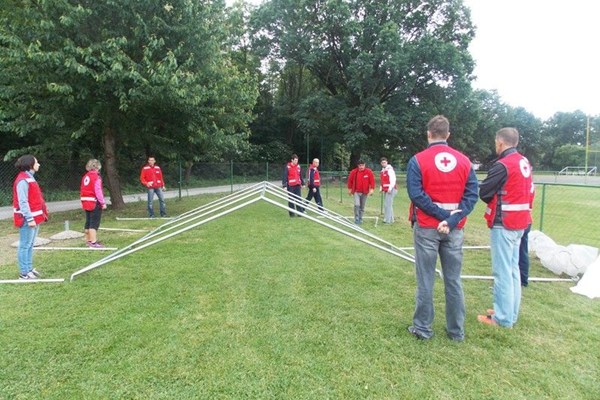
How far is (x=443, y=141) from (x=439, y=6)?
28745mm

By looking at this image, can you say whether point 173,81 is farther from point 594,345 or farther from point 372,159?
point 372,159

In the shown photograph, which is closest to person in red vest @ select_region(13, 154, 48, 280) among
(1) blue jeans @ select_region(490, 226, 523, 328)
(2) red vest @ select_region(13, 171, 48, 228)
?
(2) red vest @ select_region(13, 171, 48, 228)

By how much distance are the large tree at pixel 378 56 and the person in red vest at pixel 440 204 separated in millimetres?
23140

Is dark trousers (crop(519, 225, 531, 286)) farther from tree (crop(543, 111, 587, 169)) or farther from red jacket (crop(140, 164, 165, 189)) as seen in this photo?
tree (crop(543, 111, 587, 169))

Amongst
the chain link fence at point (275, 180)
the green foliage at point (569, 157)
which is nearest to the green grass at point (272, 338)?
the chain link fence at point (275, 180)

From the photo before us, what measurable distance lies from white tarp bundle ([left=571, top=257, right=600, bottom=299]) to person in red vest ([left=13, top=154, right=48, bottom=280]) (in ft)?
23.3

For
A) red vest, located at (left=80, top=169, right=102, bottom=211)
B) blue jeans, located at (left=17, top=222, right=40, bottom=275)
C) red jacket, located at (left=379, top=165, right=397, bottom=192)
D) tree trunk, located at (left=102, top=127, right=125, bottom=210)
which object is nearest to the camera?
blue jeans, located at (left=17, top=222, right=40, bottom=275)

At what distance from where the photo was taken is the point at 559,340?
3535 millimetres

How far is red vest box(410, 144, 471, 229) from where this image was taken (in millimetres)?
3223

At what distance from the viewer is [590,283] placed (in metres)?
4.79

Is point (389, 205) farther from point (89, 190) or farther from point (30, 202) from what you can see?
point (30, 202)

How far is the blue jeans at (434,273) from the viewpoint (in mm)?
3285

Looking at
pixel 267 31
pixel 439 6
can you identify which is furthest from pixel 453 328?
pixel 267 31

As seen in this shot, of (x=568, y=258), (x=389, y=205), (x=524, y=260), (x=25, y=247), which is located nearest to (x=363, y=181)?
(x=389, y=205)
